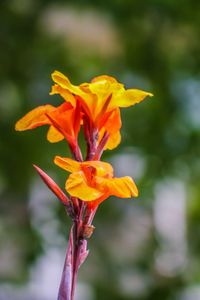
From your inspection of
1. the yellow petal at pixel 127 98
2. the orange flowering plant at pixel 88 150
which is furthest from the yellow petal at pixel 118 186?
the yellow petal at pixel 127 98

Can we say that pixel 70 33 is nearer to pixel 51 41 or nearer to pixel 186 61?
pixel 51 41

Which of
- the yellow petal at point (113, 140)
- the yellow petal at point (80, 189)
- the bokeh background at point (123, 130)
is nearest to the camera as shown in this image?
the yellow petal at point (80, 189)

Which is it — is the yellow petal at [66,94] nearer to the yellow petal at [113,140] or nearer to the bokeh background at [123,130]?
the yellow petal at [113,140]

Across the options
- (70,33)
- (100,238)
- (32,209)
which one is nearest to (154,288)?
(100,238)

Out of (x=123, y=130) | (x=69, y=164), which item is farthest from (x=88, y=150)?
(x=123, y=130)

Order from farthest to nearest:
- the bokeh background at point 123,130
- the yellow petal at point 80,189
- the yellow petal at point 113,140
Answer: the bokeh background at point 123,130 < the yellow petal at point 113,140 < the yellow petal at point 80,189

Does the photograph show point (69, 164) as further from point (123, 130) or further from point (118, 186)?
point (123, 130)
